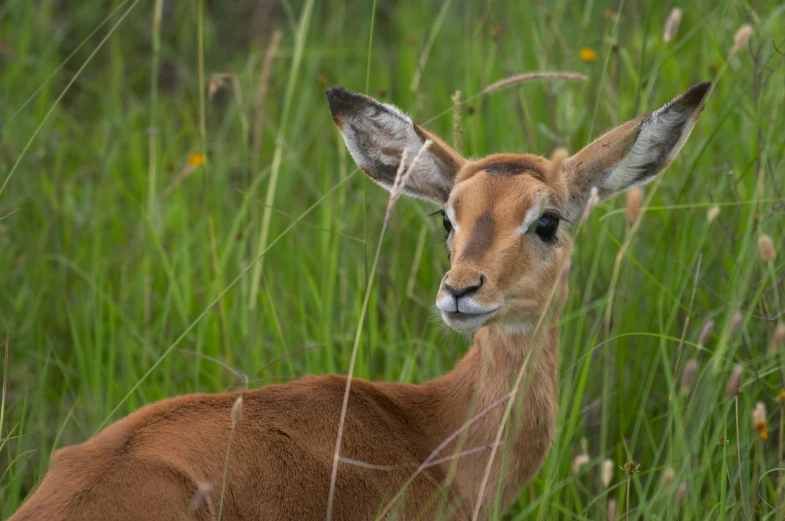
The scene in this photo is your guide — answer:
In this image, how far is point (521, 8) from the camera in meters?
7.70

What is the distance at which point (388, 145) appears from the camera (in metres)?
4.59

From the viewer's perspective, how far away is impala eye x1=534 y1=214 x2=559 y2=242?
13.3 ft

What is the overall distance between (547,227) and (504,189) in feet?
0.71

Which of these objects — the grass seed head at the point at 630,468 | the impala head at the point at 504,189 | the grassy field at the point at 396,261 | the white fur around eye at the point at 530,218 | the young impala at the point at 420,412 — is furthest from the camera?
the grassy field at the point at 396,261

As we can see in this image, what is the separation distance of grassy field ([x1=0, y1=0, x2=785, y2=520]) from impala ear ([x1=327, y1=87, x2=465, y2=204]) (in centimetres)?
13

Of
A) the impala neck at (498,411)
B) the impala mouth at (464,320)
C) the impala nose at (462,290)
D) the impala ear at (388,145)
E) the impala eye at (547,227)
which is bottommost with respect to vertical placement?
the impala neck at (498,411)

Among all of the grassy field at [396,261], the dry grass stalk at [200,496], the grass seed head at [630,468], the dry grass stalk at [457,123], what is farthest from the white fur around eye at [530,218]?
the dry grass stalk at [200,496]

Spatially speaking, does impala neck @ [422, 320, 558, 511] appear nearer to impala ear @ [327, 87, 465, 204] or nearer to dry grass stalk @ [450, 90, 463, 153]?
impala ear @ [327, 87, 465, 204]

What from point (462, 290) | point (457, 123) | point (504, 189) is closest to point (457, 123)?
point (457, 123)

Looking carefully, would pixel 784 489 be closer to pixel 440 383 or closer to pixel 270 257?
pixel 440 383

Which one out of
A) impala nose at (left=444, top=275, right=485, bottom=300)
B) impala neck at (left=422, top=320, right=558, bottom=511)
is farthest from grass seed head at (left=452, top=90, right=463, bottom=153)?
impala nose at (left=444, top=275, right=485, bottom=300)

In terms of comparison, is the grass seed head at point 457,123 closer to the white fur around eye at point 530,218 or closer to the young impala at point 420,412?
the young impala at point 420,412

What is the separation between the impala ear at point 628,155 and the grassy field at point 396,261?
8.8 inches

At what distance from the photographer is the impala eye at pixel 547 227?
406cm
